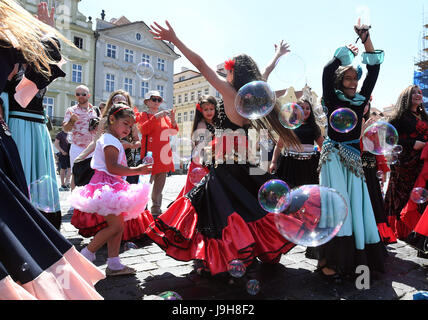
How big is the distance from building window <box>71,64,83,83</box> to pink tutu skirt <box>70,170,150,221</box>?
3126cm

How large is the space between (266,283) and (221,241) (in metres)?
0.57

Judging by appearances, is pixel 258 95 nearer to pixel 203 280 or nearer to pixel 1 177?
pixel 203 280

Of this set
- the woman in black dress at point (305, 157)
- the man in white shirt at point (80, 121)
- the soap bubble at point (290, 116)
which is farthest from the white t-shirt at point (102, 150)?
the woman in black dress at point (305, 157)

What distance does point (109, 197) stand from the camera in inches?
104

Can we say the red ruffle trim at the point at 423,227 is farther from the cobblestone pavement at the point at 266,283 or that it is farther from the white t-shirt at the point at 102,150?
the white t-shirt at the point at 102,150

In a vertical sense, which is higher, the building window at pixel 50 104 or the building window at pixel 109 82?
the building window at pixel 109 82

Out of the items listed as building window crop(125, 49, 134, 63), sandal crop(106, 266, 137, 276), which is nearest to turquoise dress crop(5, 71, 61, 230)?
sandal crop(106, 266, 137, 276)

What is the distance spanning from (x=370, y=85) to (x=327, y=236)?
1669mm

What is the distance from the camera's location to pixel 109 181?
2893 millimetres

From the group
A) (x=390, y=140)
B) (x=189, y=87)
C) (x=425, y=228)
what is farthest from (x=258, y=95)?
(x=189, y=87)

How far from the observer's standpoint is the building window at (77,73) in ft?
98.8

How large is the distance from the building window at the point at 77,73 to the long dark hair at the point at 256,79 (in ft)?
104

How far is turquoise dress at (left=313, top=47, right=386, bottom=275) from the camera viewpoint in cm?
266

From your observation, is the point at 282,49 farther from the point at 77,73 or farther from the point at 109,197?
the point at 77,73
